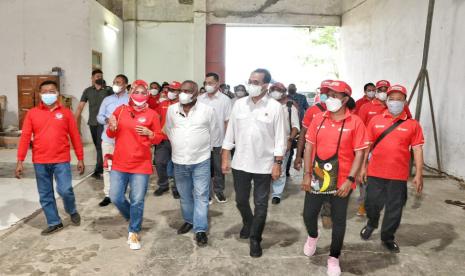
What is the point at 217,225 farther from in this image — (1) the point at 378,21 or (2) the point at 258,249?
(1) the point at 378,21

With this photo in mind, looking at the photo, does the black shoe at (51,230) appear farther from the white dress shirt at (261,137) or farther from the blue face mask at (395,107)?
the blue face mask at (395,107)

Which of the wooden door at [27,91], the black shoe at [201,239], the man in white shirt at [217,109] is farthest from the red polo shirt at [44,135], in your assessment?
the wooden door at [27,91]

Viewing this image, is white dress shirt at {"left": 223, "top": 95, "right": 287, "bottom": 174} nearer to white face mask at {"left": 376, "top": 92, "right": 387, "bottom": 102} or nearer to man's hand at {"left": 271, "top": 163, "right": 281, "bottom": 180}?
man's hand at {"left": 271, "top": 163, "right": 281, "bottom": 180}

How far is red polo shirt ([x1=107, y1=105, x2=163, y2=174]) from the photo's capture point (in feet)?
13.0

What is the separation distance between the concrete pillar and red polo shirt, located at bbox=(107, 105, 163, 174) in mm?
11325

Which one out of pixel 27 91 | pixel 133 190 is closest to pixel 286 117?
pixel 133 190

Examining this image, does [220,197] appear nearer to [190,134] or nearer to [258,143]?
[190,134]

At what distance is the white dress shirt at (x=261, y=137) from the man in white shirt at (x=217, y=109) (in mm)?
1751

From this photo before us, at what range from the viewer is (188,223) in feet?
14.8

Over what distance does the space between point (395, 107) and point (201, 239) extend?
2.33m

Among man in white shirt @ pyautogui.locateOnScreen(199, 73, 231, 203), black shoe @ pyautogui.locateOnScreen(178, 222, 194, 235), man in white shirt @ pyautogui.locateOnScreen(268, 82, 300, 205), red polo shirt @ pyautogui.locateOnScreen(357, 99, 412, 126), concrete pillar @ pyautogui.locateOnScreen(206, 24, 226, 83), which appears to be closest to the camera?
black shoe @ pyautogui.locateOnScreen(178, 222, 194, 235)

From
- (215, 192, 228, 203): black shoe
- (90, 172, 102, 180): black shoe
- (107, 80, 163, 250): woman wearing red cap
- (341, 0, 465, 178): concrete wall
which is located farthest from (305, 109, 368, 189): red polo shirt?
(341, 0, 465, 178): concrete wall

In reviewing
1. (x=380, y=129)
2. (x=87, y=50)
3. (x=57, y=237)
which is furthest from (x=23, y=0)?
(x=380, y=129)

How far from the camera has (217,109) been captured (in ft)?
18.5
